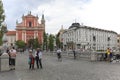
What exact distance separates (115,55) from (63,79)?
23.0m

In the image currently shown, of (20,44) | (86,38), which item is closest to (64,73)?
(20,44)

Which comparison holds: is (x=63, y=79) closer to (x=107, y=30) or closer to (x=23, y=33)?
(x=23, y=33)

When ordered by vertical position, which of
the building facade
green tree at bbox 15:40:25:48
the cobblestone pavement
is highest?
the building facade

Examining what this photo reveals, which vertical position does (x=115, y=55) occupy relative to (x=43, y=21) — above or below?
below

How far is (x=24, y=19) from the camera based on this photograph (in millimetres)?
145250

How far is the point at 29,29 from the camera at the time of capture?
14400 centimetres

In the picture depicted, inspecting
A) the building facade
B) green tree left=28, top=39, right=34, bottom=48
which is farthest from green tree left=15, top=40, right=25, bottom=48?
the building facade

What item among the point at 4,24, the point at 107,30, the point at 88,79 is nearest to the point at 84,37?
the point at 107,30

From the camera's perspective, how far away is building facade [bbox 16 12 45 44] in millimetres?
143125

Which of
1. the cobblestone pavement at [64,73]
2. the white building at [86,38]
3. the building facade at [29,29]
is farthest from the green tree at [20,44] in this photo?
the cobblestone pavement at [64,73]

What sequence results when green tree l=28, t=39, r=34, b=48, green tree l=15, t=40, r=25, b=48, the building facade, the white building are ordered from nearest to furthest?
green tree l=15, t=40, r=25, b=48 → green tree l=28, t=39, r=34, b=48 → the white building → the building facade

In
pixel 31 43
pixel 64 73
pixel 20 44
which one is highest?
pixel 31 43

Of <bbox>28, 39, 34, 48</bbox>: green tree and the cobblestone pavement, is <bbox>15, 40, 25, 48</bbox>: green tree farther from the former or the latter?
the cobblestone pavement

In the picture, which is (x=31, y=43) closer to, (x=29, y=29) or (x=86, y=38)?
(x=29, y=29)
